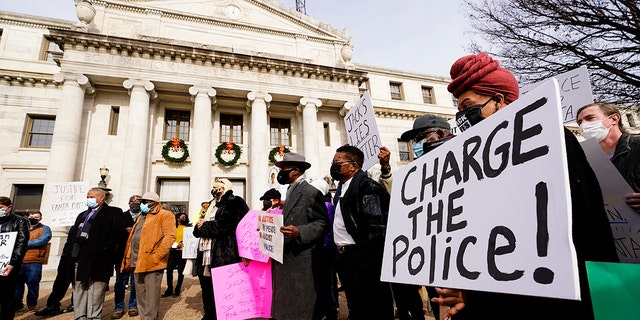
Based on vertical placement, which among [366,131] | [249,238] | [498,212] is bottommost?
[249,238]

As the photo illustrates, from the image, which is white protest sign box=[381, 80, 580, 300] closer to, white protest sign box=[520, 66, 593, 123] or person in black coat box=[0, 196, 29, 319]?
white protest sign box=[520, 66, 593, 123]

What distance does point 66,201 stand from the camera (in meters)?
9.41

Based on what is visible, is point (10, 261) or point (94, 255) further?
point (94, 255)

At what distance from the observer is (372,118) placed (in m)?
4.59

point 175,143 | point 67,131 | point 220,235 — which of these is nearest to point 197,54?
point 175,143

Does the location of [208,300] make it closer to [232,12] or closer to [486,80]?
[486,80]

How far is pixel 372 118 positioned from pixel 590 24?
18.4 ft

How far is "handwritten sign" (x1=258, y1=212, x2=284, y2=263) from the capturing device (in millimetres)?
2969

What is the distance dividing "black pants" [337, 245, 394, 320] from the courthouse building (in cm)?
1286

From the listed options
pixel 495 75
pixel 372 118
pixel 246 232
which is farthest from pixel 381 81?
pixel 495 75

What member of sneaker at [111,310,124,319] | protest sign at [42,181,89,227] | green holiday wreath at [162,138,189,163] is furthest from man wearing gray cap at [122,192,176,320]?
green holiday wreath at [162,138,189,163]

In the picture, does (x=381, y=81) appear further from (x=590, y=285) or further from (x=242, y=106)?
(x=590, y=285)

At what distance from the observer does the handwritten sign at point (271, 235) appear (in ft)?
9.74

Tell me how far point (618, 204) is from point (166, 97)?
18500 mm
